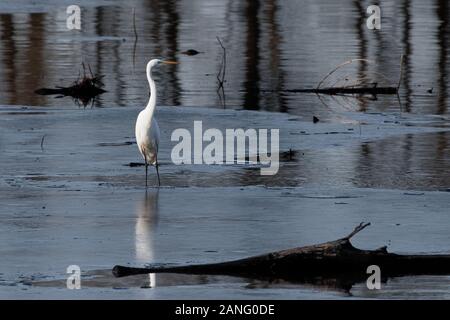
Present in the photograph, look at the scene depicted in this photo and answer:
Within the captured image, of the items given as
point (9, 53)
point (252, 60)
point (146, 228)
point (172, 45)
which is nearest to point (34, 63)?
point (9, 53)

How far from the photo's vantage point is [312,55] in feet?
107

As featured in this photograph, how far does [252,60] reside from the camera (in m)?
→ 32.2

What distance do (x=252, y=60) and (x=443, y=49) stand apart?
4780mm

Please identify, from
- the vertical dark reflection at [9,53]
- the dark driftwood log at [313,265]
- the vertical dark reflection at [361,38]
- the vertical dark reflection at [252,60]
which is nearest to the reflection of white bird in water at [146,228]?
the dark driftwood log at [313,265]

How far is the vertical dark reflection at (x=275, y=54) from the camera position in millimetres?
26003

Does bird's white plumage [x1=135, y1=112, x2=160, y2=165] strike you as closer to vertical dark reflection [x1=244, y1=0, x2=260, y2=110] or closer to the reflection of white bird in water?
the reflection of white bird in water

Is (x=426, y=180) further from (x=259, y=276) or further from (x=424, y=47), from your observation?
(x=424, y=47)

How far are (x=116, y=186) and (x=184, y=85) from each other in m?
10.4

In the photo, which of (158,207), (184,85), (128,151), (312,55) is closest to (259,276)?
(158,207)

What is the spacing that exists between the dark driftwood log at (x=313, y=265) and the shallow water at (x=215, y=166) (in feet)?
0.38

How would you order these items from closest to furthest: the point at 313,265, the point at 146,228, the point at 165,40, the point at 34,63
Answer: the point at 313,265
the point at 146,228
the point at 34,63
the point at 165,40

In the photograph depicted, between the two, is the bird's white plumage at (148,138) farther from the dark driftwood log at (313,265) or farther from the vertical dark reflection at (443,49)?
the vertical dark reflection at (443,49)

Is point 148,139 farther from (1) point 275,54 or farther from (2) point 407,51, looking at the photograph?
(2) point 407,51

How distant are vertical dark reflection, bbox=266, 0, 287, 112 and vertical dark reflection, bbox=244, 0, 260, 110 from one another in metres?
0.33
